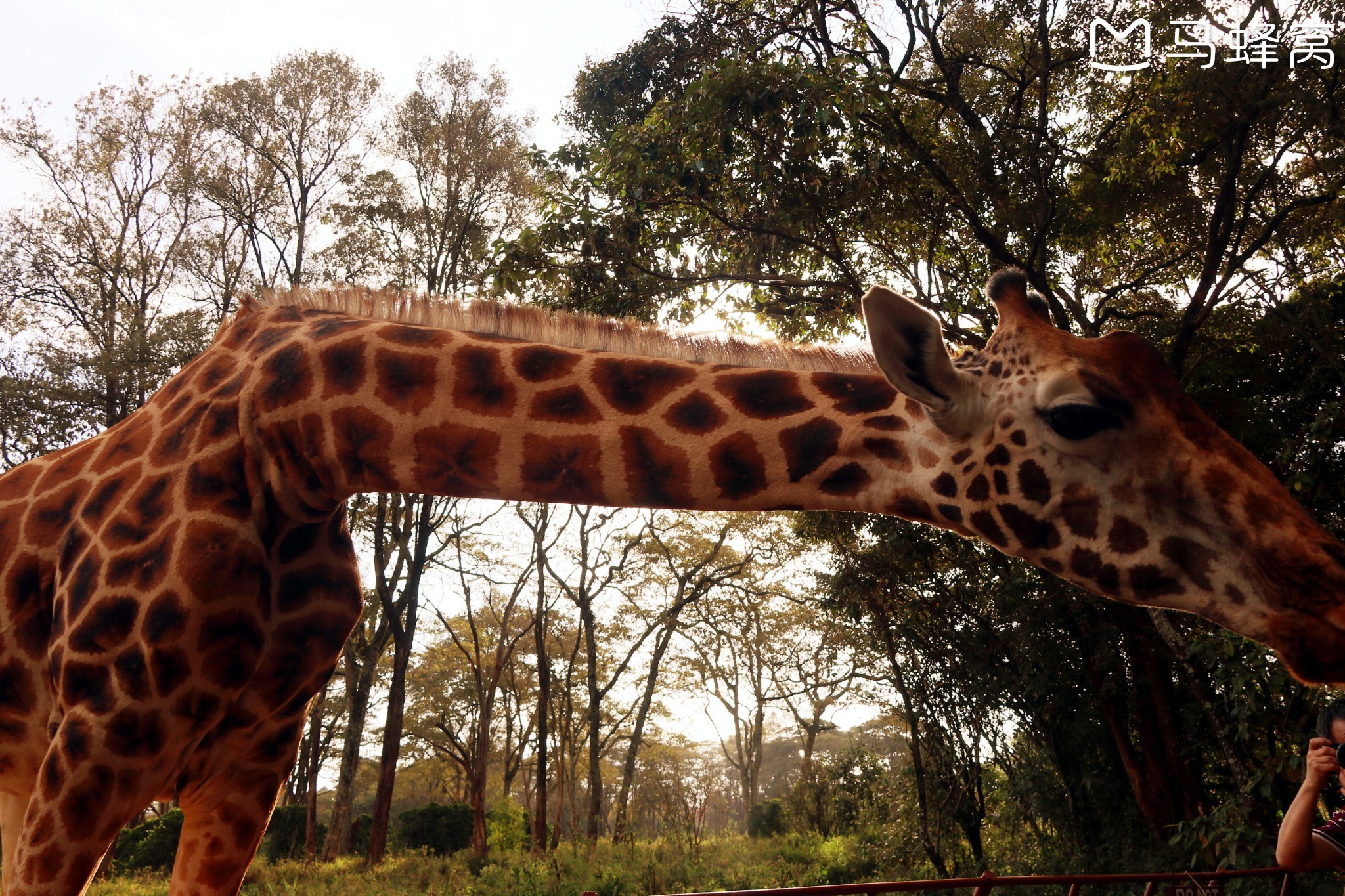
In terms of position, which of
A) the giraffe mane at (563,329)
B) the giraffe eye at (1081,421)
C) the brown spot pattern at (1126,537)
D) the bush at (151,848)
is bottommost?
the bush at (151,848)

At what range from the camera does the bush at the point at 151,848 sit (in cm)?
1727

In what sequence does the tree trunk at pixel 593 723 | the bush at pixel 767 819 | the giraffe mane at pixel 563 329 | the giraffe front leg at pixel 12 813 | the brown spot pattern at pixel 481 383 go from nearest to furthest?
the brown spot pattern at pixel 481 383
the giraffe mane at pixel 563 329
the giraffe front leg at pixel 12 813
the tree trunk at pixel 593 723
the bush at pixel 767 819

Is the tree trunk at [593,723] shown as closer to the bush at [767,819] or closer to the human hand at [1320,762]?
the bush at [767,819]

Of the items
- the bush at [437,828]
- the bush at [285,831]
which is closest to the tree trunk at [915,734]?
the bush at [437,828]

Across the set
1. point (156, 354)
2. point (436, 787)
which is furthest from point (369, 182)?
point (436, 787)

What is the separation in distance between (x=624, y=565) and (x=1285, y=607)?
72.8ft

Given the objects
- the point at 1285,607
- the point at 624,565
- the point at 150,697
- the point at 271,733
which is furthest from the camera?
the point at 624,565

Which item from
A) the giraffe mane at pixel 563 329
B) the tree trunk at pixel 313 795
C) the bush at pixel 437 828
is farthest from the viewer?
the bush at pixel 437 828

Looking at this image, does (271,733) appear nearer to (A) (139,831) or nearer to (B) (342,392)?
(B) (342,392)

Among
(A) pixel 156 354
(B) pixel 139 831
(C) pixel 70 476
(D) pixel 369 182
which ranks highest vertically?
(D) pixel 369 182

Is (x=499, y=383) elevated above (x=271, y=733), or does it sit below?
above

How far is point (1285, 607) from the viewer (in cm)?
→ 160

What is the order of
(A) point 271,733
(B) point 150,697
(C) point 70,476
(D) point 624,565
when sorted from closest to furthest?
(B) point 150,697 < (A) point 271,733 < (C) point 70,476 < (D) point 624,565

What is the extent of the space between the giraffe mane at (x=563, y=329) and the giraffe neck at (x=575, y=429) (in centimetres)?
9
